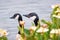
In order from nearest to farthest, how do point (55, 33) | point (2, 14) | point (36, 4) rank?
point (55, 33), point (2, 14), point (36, 4)

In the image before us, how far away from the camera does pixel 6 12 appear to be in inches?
178

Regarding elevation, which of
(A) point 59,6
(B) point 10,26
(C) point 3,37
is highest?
(A) point 59,6

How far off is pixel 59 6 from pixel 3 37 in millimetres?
404

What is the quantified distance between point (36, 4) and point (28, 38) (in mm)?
4166

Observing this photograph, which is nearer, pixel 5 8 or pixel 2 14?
pixel 2 14

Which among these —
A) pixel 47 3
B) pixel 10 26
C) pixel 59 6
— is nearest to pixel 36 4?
pixel 47 3

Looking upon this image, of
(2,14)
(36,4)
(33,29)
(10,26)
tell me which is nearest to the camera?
(33,29)

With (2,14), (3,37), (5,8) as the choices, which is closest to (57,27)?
(3,37)

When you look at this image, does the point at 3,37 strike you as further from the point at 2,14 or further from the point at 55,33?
the point at 2,14

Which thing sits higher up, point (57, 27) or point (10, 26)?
point (57, 27)

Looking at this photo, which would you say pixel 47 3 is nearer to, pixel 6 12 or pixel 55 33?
pixel 6 12

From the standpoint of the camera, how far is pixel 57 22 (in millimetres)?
1078

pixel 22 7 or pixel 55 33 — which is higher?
pixel 55 33

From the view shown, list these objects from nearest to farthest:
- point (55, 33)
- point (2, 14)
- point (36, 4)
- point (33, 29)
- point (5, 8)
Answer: point (55, 33) < point (33, 29) < point (2, 14) < point (5, 8) < point (36, 4)
